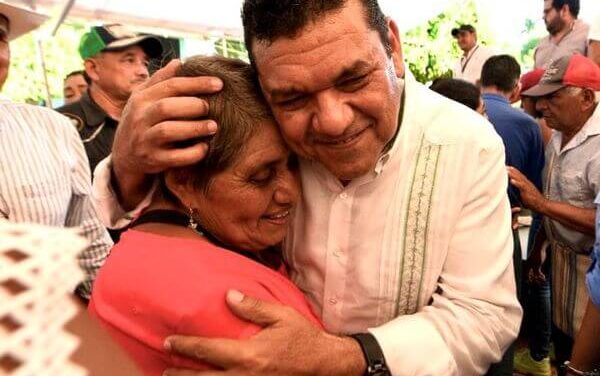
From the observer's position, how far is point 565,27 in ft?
18.8

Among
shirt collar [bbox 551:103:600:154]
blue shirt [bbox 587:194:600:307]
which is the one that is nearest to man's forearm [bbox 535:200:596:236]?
shirt collar [bbox 551:103:600:154]

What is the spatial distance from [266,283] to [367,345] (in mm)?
291

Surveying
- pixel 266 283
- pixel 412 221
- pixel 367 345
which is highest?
pixel 412 221

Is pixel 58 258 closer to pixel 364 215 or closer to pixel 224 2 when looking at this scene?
pixel 364 215

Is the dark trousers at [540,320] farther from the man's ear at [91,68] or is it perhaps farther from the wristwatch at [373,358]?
the man's ear at [91,68]

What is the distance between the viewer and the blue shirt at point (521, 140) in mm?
3777

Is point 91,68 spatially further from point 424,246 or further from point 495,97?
point 424,246

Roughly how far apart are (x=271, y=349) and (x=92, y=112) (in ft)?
9.49

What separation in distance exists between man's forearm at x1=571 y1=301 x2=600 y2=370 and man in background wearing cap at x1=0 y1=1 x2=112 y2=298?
7.22ft

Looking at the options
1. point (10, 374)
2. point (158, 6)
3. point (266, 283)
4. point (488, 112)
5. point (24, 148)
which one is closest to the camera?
point (10, 374)

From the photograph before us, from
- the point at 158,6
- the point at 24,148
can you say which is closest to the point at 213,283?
the point at 24,148

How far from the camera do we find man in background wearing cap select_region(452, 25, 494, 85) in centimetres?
709

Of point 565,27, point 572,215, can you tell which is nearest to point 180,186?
point 572,215

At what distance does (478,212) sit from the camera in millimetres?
1497
